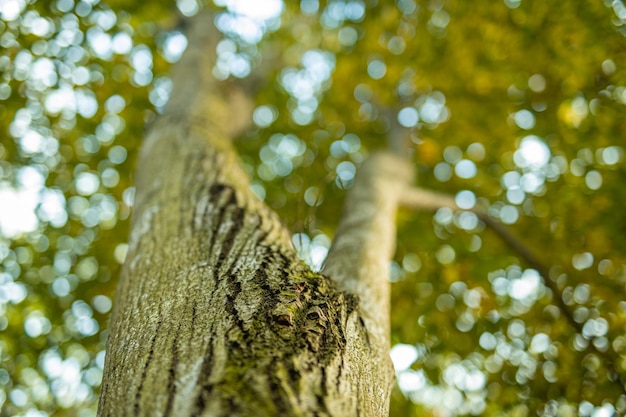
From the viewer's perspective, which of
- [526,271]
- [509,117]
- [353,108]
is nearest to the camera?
[526,271]

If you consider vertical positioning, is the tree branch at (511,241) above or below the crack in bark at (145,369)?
below

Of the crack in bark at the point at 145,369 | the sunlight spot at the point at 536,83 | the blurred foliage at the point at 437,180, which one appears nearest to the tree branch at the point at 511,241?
the blurred foliage at the point at 437,180

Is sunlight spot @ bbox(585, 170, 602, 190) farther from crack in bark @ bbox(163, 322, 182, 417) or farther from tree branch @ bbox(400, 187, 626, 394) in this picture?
crack in bark @ bbox(163, 322, 182, 417)

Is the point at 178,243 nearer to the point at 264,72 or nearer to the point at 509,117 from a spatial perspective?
the point at 264,72

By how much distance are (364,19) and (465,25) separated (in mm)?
1041

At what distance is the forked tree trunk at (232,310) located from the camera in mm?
1170

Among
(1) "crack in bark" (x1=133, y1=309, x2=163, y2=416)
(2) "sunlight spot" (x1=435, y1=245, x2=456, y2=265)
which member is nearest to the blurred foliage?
(2) "sunlight spot" (x1=435, y1=245, x2=456, y2=265)

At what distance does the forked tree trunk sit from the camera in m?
1.17

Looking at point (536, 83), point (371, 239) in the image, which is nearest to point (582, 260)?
point (536, 83)

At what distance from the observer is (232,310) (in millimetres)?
1419

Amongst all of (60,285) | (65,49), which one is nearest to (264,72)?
(65,49)

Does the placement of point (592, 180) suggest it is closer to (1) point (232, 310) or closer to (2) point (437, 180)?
(2) point (437, 180)

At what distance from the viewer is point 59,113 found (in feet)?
14.4

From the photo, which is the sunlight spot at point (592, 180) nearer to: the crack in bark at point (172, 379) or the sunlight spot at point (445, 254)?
the sunlight spot at point (445, 254)
